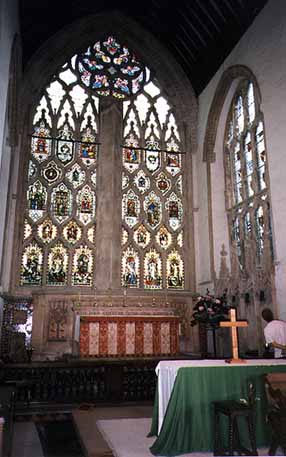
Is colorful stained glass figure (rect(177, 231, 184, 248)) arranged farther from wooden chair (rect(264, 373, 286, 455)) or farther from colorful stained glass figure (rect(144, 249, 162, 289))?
wooden chair (rect(264, 373, 286, 455))

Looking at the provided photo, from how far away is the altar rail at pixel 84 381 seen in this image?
24.4 ft

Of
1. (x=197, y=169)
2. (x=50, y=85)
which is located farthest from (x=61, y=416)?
(x=50, y=85)

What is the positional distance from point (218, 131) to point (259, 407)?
962 cm

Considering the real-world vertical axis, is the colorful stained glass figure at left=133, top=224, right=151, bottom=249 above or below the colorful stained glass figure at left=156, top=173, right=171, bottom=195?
below

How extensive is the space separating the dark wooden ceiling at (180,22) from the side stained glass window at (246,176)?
171 centimetres

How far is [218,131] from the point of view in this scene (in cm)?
1274

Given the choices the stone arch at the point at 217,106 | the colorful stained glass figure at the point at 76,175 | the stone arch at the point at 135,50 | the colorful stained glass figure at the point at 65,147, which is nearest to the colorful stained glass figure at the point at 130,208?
the colorful stained glass figure at the point at 76,175

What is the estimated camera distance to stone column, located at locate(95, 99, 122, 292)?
11.9m

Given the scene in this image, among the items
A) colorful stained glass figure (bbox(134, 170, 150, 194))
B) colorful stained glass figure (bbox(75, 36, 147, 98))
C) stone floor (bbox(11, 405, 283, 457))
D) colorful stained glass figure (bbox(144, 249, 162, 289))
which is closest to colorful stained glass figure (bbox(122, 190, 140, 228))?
colorful stained glass figure (bbox(134, 170, 150, 194))

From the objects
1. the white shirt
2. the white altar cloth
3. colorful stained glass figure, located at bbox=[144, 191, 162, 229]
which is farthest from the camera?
colorful stained glass figure, located at bbox=[144, 191, 162, 229]

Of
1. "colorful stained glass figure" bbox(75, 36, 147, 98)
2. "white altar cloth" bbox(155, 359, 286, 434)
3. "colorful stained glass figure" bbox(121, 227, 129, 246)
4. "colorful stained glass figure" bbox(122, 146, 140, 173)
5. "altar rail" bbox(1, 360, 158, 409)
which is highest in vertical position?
"colorful stained glass figure" bbox(75, 36, 147, 98)

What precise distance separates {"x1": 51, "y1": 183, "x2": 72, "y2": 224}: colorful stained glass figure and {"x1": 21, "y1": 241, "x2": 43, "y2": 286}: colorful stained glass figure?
3.76ft

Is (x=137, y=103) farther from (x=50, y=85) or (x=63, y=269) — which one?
(x=63, y=269)

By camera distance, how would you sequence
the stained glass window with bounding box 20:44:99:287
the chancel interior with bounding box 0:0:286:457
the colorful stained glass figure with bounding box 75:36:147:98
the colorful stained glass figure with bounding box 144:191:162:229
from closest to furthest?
the chancel interior with bounding box 0:0:286:457 < the stained glass window with bounding box 20:44:99:287 < the colorful stained glass figure with bounding box 144:191:162:229 < the colorful stained glass figure with bounding box 75:36:147:98
